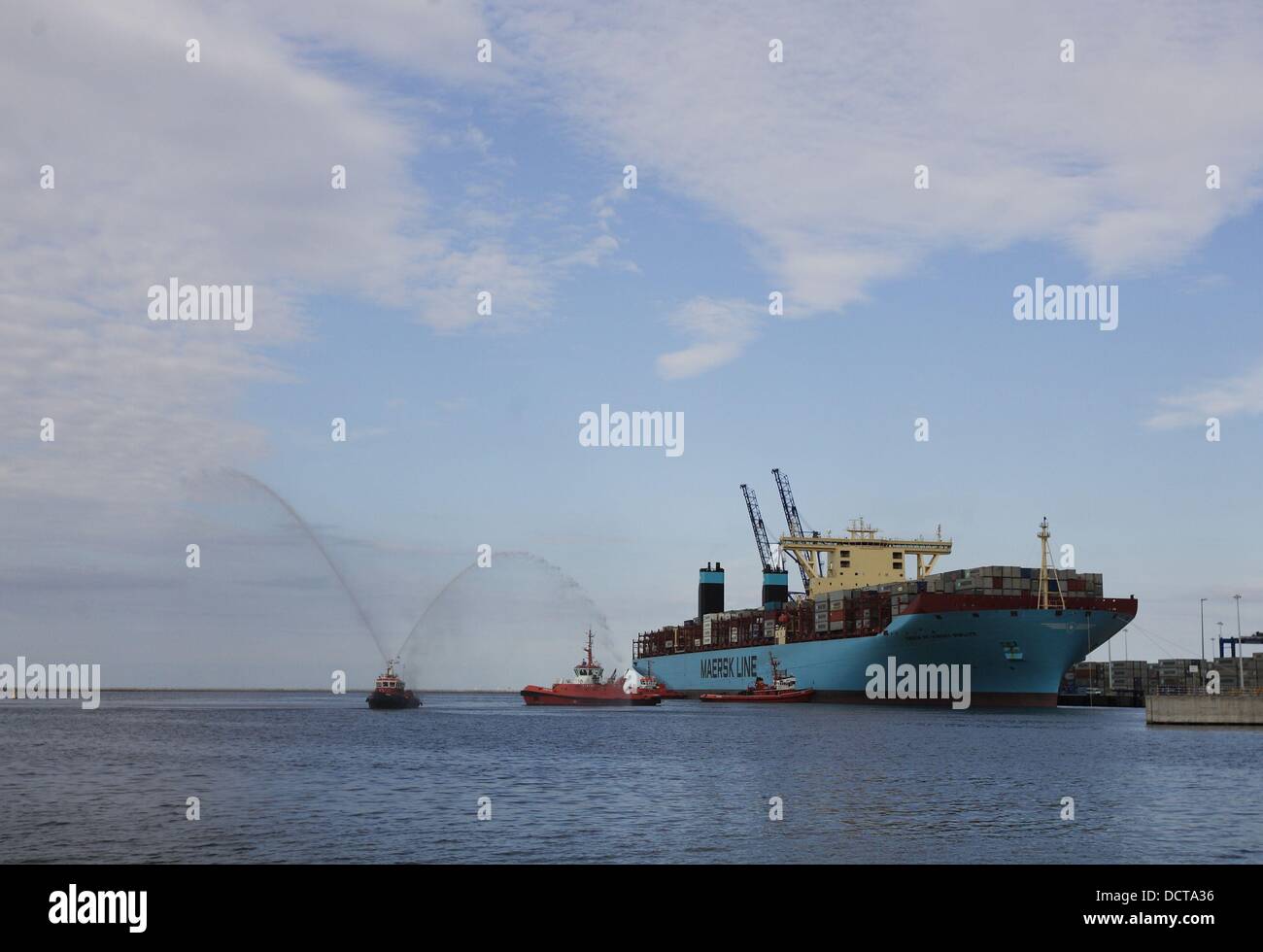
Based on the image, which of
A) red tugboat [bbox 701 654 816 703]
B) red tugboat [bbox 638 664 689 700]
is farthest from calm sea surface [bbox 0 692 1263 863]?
red tugboat [bbox 638 664 689 700]

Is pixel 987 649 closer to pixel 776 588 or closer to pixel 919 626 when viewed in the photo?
Answer: pixel 919 626

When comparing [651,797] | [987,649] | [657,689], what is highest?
[987,649]

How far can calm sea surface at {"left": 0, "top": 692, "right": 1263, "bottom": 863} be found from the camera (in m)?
31.8

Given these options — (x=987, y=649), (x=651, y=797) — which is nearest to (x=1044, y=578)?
(x=987, y=649)

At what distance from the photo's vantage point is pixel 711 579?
17500 cm

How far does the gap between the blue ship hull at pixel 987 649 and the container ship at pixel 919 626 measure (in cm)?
10

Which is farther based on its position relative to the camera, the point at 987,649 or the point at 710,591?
the point at 710,591

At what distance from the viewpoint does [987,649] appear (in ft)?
339

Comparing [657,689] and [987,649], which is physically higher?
[987,649]

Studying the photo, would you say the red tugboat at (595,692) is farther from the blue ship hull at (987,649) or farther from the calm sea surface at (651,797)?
the calm sea surface at (651,797)

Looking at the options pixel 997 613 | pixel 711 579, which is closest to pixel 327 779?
pixel 997 613

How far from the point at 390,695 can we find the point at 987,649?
6769 centimetres

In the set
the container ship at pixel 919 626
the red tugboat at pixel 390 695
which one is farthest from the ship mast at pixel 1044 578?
the red tugboat at pixel 390 695
